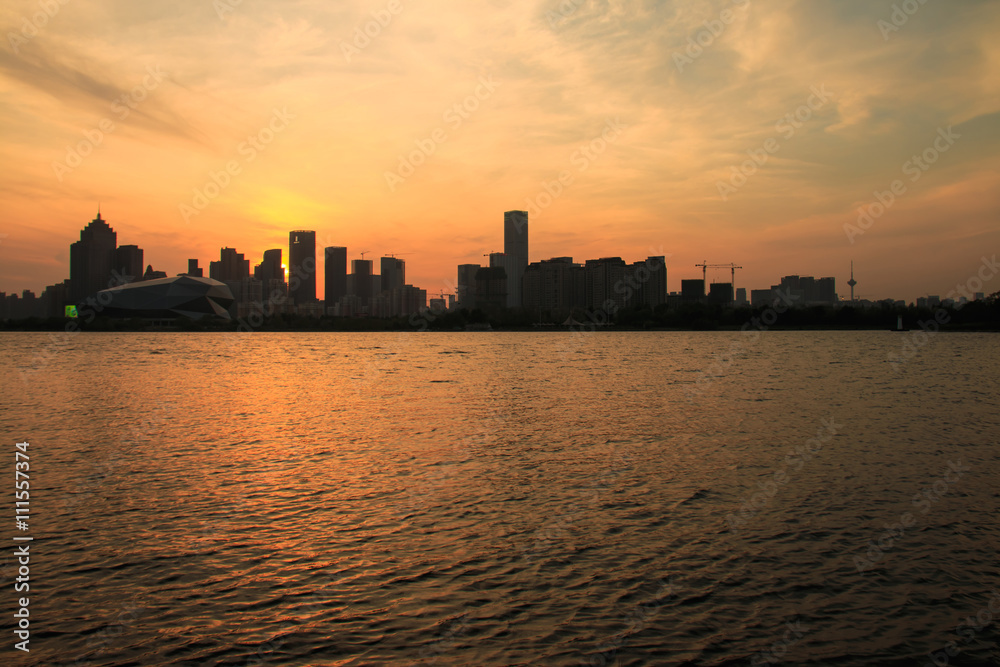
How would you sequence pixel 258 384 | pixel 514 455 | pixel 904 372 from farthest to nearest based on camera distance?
pixel 904 372 < pixel 258 384 < pixel 514 455

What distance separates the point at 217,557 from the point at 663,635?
8757 mm

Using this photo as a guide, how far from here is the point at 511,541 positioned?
14234mm

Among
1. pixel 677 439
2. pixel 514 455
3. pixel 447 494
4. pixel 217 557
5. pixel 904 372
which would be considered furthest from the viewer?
pixel 904 372

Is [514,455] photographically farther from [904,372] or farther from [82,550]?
[904,372]

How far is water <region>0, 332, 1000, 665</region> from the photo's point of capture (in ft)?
32.3

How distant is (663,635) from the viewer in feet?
32.9

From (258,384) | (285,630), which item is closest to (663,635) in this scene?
(285,630)

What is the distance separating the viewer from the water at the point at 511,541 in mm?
9859

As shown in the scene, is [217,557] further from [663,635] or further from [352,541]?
[663,635]

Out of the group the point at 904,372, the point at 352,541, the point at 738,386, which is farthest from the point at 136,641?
the point at 904,372

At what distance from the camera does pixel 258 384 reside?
185ft

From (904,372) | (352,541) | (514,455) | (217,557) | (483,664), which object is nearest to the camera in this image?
(483,664)

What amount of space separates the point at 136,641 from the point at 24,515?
858 centimetres

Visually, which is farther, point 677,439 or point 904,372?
point 904,372
